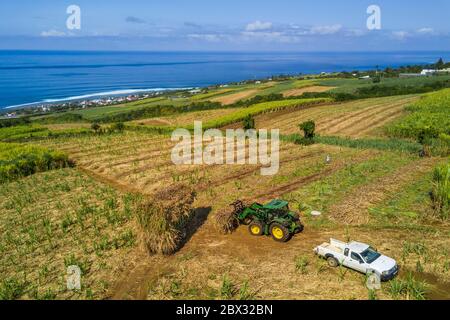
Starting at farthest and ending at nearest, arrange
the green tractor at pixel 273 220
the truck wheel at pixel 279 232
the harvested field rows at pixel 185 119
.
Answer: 1. the harvested field rows at pixel 185 119
2. the green tractor at pixel 273 220
3. the truck wheel at pixel 279 232

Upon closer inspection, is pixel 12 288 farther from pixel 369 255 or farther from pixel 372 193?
pixel 372 193

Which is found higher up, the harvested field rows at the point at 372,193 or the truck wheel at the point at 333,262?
the harvested field rows at the point at 372,193

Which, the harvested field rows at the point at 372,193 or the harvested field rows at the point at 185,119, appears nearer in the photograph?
the harvested field rows at the point at 372,193

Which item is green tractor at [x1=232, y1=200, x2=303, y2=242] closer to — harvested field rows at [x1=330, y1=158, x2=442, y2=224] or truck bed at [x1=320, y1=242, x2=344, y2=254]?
truck bed at [x1=320, y1=242, x2=344, y2=254]

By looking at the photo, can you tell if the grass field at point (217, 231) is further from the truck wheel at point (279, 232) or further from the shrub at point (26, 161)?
the shrub at point (26, 161)

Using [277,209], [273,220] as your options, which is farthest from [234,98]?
[273,220]

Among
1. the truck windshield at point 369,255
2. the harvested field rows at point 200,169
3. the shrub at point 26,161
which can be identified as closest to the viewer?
the truck windshield at point 369,255

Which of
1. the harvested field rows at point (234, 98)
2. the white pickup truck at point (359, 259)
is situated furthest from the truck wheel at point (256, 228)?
the harvested field rows at point (234, 98)
